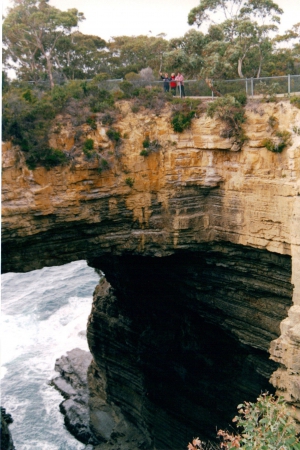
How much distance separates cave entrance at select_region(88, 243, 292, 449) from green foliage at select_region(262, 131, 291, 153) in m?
3.89

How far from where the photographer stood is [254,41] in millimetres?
23656

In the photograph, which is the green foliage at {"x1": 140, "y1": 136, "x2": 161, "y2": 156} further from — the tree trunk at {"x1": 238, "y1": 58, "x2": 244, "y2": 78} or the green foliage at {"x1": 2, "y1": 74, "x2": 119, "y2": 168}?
the tree trunk at {"x1": 238, "y1": 58, "x2": 244, "y2": 78}

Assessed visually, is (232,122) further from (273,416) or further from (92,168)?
(273,416)

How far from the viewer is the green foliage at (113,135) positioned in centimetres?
2156

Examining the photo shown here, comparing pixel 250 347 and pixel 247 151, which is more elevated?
pixel 247 151

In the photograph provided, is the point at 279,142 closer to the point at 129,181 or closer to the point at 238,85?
the point at 238,85

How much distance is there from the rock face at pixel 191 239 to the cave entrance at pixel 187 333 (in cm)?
6

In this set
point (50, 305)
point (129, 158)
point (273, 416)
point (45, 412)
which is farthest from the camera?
point (50, 305)

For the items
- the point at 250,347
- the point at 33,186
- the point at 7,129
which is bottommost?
the point at 250,347

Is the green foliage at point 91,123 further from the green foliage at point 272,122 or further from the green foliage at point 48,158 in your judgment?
the green foliage at point 272,122

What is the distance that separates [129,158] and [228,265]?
582 centimetres

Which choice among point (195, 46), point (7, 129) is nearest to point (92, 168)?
point (7, 129)

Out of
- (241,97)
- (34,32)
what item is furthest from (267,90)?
(34,32)

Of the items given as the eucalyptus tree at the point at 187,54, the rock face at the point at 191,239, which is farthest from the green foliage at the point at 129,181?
the eucalyptus tree at the point at 187,54
